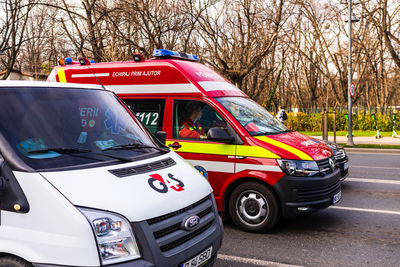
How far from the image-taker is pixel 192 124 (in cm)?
577

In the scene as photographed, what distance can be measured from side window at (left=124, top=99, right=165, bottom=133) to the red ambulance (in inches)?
0.6

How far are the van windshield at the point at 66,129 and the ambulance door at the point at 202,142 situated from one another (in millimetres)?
1698

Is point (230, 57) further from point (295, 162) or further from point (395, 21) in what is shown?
point (295, 162)

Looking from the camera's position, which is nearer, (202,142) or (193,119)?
(202,142)

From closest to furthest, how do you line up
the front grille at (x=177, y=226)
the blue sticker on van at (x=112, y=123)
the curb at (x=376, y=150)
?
1. the front grille at (x=177, y=226)
2. the blue sticker on van at (x=112, y=123)
3. the curb at (x=376, y=150)

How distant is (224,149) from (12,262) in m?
3.35

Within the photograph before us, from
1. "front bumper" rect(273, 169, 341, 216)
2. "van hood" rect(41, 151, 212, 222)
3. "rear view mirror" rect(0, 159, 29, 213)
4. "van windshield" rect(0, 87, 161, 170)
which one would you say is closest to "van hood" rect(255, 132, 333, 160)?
"front bumper" rect(273, 169, 341, 216)

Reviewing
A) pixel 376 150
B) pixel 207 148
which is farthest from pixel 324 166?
pixel 376 150

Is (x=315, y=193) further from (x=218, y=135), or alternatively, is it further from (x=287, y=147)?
(x=218, y=135)

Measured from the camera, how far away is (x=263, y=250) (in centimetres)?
465

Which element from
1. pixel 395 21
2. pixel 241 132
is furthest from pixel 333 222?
pixel 395 21

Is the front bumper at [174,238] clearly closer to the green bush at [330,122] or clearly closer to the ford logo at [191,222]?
the ford logo at [191,222]

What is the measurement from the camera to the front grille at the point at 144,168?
2.93 m

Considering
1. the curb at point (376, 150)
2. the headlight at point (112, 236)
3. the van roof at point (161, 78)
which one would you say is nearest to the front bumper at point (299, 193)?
the van roof at point (161, 78)
